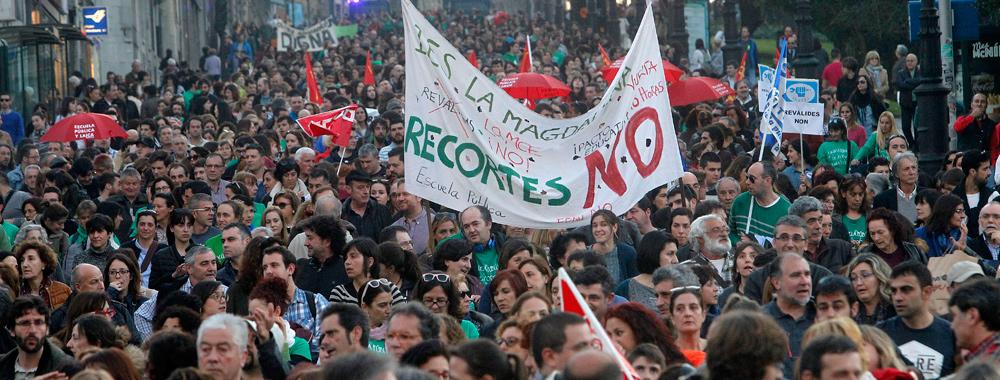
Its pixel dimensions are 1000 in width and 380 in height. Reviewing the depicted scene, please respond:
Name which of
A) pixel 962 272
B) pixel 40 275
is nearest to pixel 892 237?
pixel 962 272

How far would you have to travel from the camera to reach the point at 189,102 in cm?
2864

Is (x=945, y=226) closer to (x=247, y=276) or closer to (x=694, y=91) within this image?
(x=247, y=276)

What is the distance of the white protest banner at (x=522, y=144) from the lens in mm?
12203

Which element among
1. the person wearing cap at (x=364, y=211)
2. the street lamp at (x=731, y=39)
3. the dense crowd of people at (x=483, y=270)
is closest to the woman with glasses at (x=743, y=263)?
the dense crowd of people at (x=483, y=270)

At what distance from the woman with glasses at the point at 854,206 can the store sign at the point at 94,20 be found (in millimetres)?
28019

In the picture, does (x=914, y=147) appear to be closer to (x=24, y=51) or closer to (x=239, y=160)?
(x=239, y=160)

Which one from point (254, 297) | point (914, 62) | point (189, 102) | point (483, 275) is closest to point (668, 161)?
point (483, 275)

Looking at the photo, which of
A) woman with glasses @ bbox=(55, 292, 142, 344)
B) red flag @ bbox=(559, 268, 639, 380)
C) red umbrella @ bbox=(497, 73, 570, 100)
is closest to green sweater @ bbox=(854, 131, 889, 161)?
red umbrella @ bbox=(497, 73, 570, 100)

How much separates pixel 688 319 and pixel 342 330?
164cm

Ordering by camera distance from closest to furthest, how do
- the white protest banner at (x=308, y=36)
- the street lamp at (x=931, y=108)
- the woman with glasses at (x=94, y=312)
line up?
the woman with glasses at (x=94, y=312) < the street lamp at (x=931, y=108) < the white protest banner at (x=308, y=36)

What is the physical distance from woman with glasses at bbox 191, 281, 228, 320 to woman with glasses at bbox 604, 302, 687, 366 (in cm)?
262

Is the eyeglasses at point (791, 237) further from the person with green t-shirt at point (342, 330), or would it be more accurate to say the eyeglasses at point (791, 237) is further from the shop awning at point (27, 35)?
the shop awning at point (27, 35)

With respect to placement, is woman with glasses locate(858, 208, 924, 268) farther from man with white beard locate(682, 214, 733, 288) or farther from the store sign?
the store sign

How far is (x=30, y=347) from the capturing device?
906 cm
